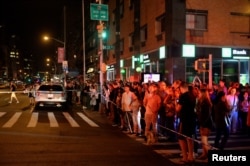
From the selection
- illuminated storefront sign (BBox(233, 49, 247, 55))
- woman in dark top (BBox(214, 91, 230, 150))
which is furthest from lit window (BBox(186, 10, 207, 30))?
woman in dark top (BBox(214, 91, 230, 150))

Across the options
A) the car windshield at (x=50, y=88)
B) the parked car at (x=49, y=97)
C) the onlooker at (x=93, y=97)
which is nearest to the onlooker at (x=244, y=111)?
the onlooker at (x=93, y=97)

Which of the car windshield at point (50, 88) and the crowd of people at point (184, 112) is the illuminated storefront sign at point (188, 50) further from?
the car windshield at point (50, 88)

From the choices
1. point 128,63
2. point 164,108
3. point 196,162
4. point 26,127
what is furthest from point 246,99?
point 128,63

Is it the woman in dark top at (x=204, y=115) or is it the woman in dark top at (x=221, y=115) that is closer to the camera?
the woman in dark top at (x=204, y=115)

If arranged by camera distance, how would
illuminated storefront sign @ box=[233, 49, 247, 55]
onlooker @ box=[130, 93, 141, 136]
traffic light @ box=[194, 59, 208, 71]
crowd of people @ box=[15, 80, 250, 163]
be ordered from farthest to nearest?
illuminated storefront sign @ box=[233, 49, 247, 55] < traffic light @ box=[194, 59, 208, 71] < onlooker @ box=[130, 93, 141, 136] < crowd of people @ box=[15, 80, 250, 163]

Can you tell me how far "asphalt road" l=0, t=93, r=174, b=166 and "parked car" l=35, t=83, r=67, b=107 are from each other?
24.5ft

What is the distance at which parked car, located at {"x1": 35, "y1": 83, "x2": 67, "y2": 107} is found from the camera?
2562cm

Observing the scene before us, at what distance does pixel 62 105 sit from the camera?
2619 cm

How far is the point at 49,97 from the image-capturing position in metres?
25.7

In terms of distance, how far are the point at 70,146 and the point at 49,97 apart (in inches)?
543

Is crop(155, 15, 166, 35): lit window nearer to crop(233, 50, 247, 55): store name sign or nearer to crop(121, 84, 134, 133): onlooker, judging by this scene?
crop(233, 50, 247, 55): store name sign

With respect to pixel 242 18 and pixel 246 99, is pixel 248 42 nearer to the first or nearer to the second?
pixel 242 18

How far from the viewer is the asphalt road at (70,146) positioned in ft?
33.4

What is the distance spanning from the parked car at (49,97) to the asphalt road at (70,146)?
7.46 metres
